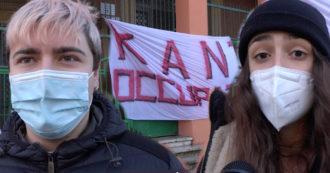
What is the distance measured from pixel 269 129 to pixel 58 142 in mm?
1110

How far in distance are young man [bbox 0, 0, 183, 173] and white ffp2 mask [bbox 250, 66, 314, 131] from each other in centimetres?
59

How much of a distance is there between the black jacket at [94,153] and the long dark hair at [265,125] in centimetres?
40

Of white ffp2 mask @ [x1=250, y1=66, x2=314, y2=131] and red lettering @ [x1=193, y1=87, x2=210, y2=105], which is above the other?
white ffp2 mask @ [x1=250, y1=66, x2=314, y2=131]

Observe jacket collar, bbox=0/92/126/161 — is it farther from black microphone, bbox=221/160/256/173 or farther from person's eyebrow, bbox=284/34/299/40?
person's eyebrow, bbox=284/34/299/40

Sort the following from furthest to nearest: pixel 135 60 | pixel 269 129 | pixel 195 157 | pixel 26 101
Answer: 1. pixel 195 157
2. pixel 135 60
3. pixel 269 129
4. pixel 26 101

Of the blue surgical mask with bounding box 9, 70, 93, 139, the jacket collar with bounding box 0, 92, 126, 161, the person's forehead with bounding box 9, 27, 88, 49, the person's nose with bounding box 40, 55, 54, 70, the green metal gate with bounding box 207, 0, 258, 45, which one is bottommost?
the jacket collar with bounding box 0, 92, 126, 161

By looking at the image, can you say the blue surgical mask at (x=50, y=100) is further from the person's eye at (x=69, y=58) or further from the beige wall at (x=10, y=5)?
the beige wall at (x=10, y=5)

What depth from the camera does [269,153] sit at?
1586 mm

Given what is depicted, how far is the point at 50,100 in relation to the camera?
1517mm

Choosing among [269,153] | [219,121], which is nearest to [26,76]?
[219,121]

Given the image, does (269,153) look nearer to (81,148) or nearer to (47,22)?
(81,148)

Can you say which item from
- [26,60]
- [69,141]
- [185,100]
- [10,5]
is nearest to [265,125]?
[69,141]

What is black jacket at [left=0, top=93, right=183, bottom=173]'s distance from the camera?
139 cm

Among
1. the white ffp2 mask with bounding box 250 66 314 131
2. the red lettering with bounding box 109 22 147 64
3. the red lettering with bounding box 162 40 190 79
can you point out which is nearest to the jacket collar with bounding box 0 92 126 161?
the white ffp2 mask with bounding box 250 66 314 131
